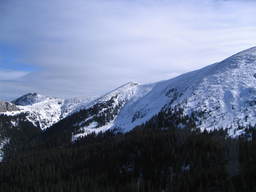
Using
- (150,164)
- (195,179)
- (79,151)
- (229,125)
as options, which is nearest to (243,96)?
(229,125)

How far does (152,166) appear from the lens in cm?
13512

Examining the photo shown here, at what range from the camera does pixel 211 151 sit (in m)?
125

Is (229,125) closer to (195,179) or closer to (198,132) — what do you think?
(198,132)

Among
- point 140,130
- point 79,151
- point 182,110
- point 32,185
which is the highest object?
point 182,110

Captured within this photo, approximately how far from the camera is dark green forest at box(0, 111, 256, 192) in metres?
105

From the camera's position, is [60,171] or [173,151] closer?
[173,151]

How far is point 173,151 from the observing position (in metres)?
134

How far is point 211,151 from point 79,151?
8827cm

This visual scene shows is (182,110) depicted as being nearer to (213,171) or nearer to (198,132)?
(198,132)

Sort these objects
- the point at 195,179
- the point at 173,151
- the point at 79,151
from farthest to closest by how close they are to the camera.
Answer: the point at 79,151
the point at 173,151
the point at 195,179

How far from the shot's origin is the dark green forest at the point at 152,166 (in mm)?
105000

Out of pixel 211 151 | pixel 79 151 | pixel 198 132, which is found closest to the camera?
pixel 211 151

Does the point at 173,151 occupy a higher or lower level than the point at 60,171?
higher

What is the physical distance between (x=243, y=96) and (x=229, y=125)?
125 feet
